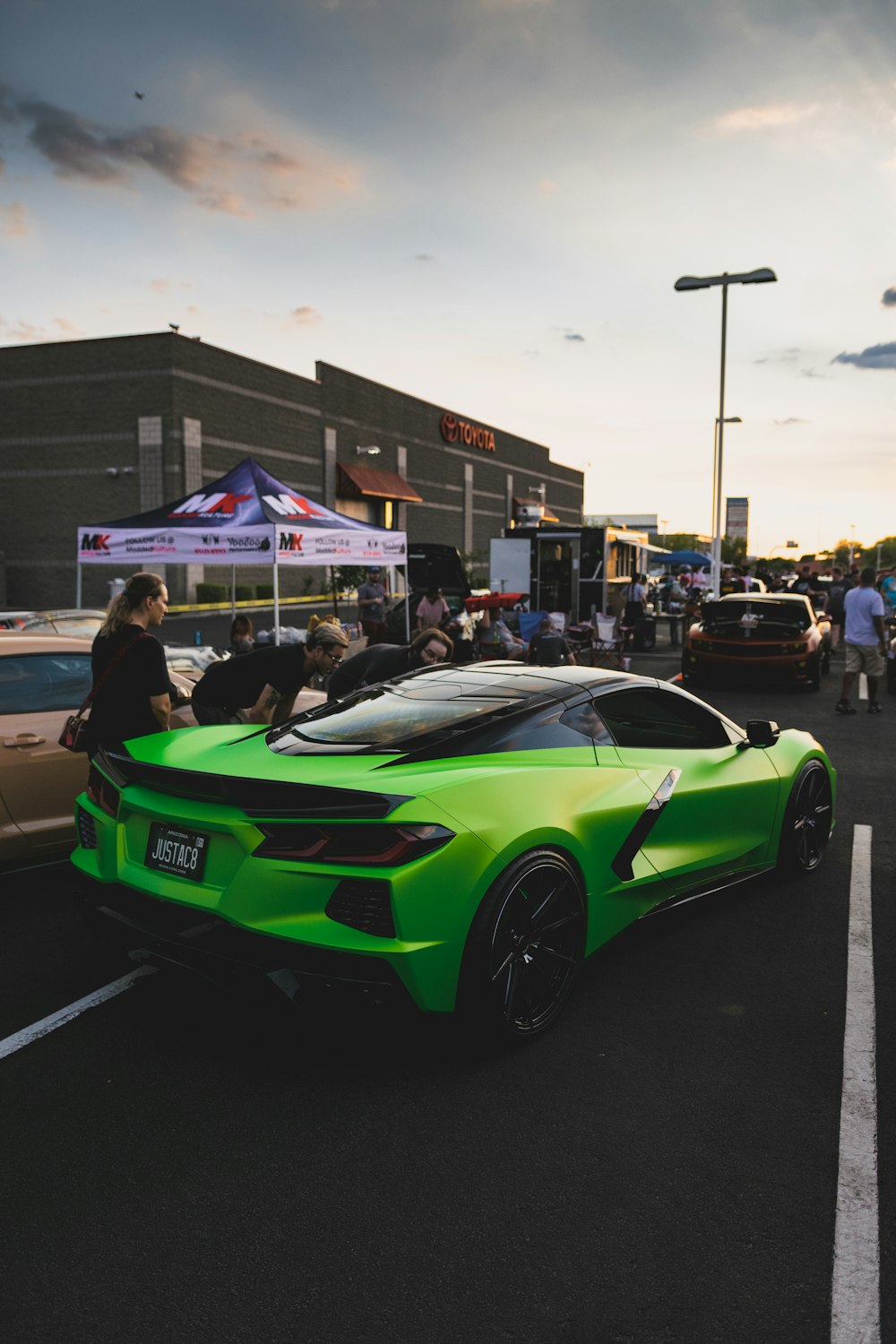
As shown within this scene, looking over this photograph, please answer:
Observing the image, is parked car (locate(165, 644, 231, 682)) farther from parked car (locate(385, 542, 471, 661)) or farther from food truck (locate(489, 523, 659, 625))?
food truck (locate(489, 523, 659, 625))

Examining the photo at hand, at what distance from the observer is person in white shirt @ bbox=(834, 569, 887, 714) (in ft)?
40.1

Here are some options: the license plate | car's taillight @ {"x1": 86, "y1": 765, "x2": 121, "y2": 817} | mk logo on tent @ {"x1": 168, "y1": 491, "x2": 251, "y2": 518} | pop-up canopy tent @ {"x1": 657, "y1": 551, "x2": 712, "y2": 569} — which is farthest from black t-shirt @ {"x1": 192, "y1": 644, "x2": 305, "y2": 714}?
pop-up canopy tent @ {"x1": 657, "y1": 551, "x2": 712, "y2": 569}

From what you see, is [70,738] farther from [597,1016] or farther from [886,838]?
Result: [886,838]

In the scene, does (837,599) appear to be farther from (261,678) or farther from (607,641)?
(261,678)

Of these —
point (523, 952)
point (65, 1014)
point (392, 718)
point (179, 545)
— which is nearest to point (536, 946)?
point (523, 952)

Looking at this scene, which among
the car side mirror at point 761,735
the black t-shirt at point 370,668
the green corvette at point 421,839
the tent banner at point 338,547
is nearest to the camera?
the green corvette at point 421,839

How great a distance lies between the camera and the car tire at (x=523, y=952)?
11.0ft

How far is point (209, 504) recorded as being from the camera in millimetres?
11461

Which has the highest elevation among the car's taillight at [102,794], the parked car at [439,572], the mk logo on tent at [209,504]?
Result: the mk logo on tent at [209,504]

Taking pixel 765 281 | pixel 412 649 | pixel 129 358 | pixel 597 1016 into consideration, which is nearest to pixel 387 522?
pixel 129 358

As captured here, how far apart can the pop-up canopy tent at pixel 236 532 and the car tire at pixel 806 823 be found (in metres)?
6.62

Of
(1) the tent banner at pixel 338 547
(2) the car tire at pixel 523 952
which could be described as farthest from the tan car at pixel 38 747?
(1) the tent banner at pixel 338 547

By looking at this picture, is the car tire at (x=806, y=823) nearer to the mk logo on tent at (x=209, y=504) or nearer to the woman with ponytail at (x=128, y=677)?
the woman with ponytail at (x=128, y=677)

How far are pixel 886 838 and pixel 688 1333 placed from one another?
503 cm
